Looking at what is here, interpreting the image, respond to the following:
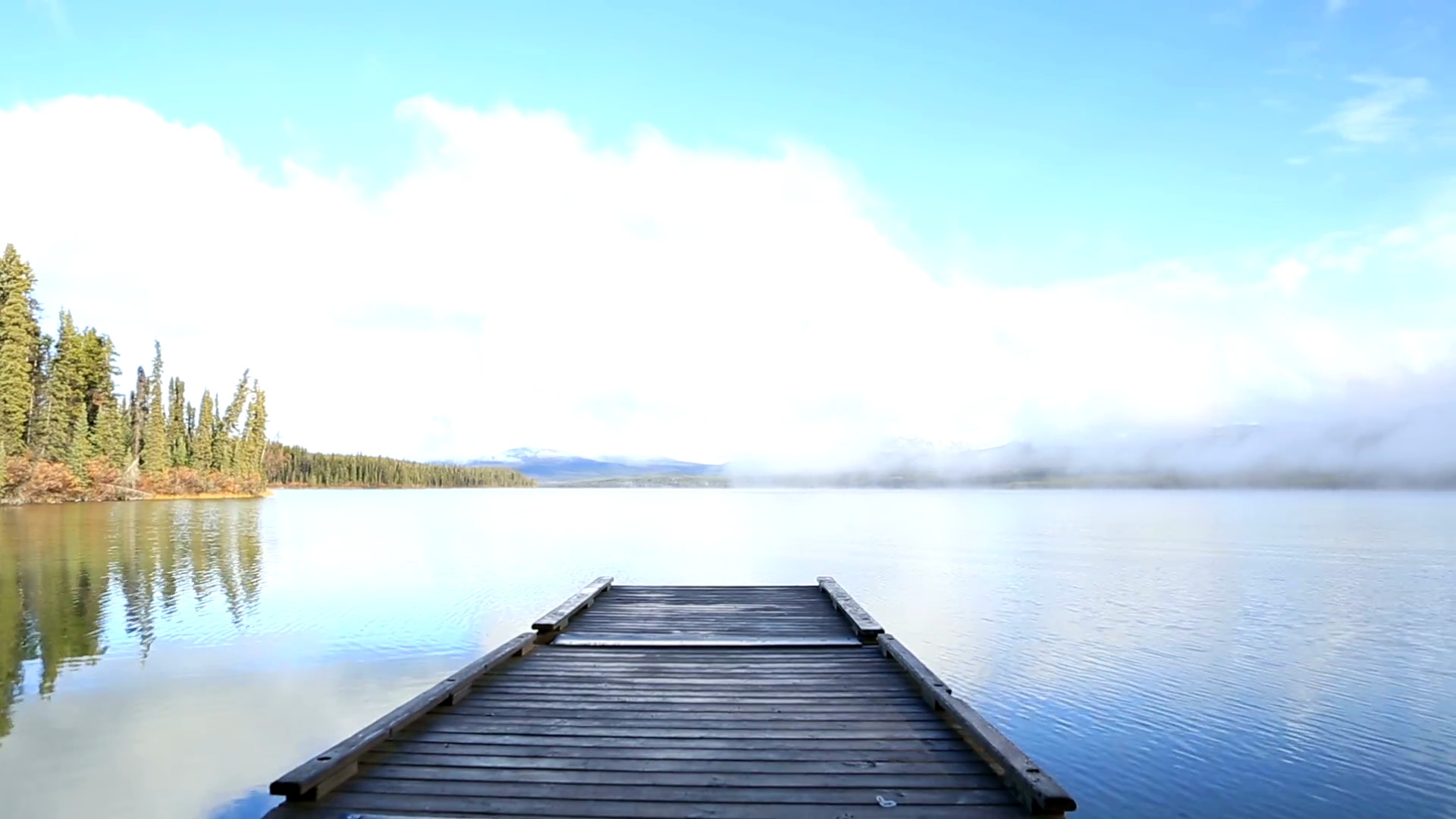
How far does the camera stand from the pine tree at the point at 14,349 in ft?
184

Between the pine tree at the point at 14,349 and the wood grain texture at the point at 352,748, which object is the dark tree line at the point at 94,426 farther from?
the wood grain texture at the point at 352,748

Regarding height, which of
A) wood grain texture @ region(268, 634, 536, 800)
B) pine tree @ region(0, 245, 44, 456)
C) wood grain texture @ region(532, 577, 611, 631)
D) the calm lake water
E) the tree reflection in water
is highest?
pine tree @ region(0, 245, 44, 456)

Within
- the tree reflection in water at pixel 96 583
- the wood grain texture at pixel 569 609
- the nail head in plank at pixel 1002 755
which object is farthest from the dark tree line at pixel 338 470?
the nail head in plank at pixel 1002 755

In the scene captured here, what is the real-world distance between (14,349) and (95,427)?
1888 cm

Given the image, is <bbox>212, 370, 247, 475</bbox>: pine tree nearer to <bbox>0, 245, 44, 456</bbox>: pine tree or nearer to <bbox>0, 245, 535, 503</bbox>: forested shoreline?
<bbox>0, 245, 535, 503</bbox>: forested shoreline

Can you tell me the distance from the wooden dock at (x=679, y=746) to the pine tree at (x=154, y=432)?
90.1m

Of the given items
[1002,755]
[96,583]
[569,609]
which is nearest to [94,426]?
[96,583]

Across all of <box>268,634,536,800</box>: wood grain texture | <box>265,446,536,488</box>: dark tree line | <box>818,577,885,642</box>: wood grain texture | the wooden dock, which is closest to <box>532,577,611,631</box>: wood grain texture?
the wooden dock

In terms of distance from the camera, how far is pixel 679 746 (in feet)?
21.3

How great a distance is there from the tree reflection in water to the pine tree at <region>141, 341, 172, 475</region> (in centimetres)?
4208

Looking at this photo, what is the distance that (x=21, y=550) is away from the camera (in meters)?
28.0

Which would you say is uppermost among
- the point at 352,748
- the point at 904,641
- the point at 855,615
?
the point at 352,748

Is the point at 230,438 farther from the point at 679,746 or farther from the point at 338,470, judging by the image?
the point at 679,746

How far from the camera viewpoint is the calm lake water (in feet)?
29.1
